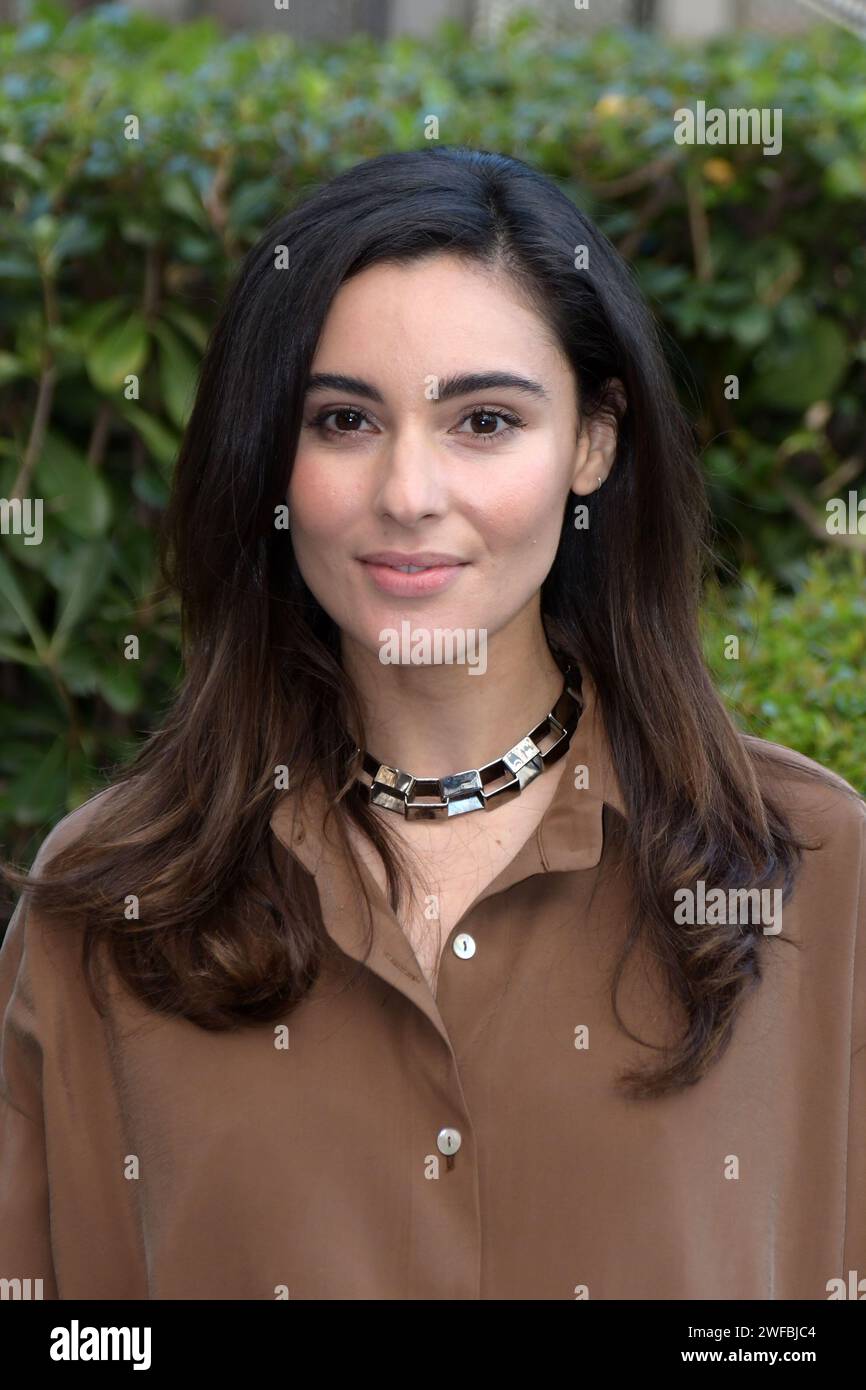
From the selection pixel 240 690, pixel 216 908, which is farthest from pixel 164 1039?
pixel 240 690

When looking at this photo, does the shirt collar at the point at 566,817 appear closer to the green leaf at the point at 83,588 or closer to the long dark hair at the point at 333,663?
the long dark hair at the point at 333,663

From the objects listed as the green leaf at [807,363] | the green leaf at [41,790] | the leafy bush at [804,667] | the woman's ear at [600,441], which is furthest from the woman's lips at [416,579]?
the green leaf at [807,363]

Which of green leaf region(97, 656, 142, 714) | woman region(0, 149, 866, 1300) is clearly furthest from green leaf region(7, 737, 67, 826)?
woman region(0, 149, 866, 1300)

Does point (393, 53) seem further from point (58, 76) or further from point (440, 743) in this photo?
point (440, 743)

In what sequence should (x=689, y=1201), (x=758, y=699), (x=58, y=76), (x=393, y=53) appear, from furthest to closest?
(x=393, y=53) < (x=58, y=76) < (x=758, y=699) < (x=689, y=1201)

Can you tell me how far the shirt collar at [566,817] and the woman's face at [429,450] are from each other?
8.2 inches

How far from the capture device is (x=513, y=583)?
211 centimetres

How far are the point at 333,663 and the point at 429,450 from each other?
38 cm

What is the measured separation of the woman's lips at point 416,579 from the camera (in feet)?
6.77

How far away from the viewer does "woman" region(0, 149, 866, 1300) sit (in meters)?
2.03

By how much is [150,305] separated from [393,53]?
6.05 feet

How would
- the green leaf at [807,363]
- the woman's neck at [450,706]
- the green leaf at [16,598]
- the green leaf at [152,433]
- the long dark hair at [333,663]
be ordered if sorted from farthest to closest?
the green leaf at [807,363] < the green leaf at [152,433] < the green leaf at [16,598] < the woman's neck at [450,706] < the long dark hair at [333,663]

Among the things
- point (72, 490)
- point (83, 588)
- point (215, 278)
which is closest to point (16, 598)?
point (83, 588)

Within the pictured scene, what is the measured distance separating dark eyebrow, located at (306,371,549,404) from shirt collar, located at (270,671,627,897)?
1.36ft
